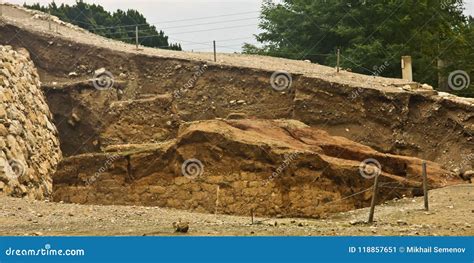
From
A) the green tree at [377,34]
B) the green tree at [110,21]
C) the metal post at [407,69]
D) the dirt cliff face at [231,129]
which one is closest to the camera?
the dirt cliff face at [231,129]

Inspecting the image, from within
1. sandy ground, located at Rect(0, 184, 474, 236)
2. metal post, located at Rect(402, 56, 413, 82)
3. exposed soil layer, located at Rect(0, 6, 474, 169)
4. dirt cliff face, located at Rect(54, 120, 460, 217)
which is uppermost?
metal post, located at Rect(402, 56, 413, 82)

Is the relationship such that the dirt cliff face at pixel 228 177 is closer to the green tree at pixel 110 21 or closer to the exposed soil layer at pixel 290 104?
the exposed soil layer at pixel 290 104

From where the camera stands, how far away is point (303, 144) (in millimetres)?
20797

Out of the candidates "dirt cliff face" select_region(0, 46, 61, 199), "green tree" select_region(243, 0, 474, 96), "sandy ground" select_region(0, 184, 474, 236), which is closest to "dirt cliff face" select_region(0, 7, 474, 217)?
"dirt cliff face" select_region(0, 46, 61, 199)

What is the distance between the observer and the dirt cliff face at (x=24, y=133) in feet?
67.8

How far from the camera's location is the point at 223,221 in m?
16.2

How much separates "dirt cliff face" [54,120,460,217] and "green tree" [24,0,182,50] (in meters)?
21.6

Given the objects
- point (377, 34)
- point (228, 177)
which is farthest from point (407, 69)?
point (228, 177)

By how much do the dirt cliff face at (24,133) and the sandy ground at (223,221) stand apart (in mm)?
2458

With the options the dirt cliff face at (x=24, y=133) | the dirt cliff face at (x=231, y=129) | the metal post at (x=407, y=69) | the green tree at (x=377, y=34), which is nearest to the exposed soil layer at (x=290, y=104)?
the dirt cliff face at (x=231, y=129)

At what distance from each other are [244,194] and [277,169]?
97 centimetres

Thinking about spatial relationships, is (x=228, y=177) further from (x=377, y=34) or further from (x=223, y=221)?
(x=377, y=34)

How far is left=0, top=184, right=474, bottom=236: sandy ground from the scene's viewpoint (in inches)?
555

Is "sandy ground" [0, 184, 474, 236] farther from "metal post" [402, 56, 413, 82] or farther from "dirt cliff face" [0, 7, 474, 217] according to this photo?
"metal post" [402, 56, 413, 82]
